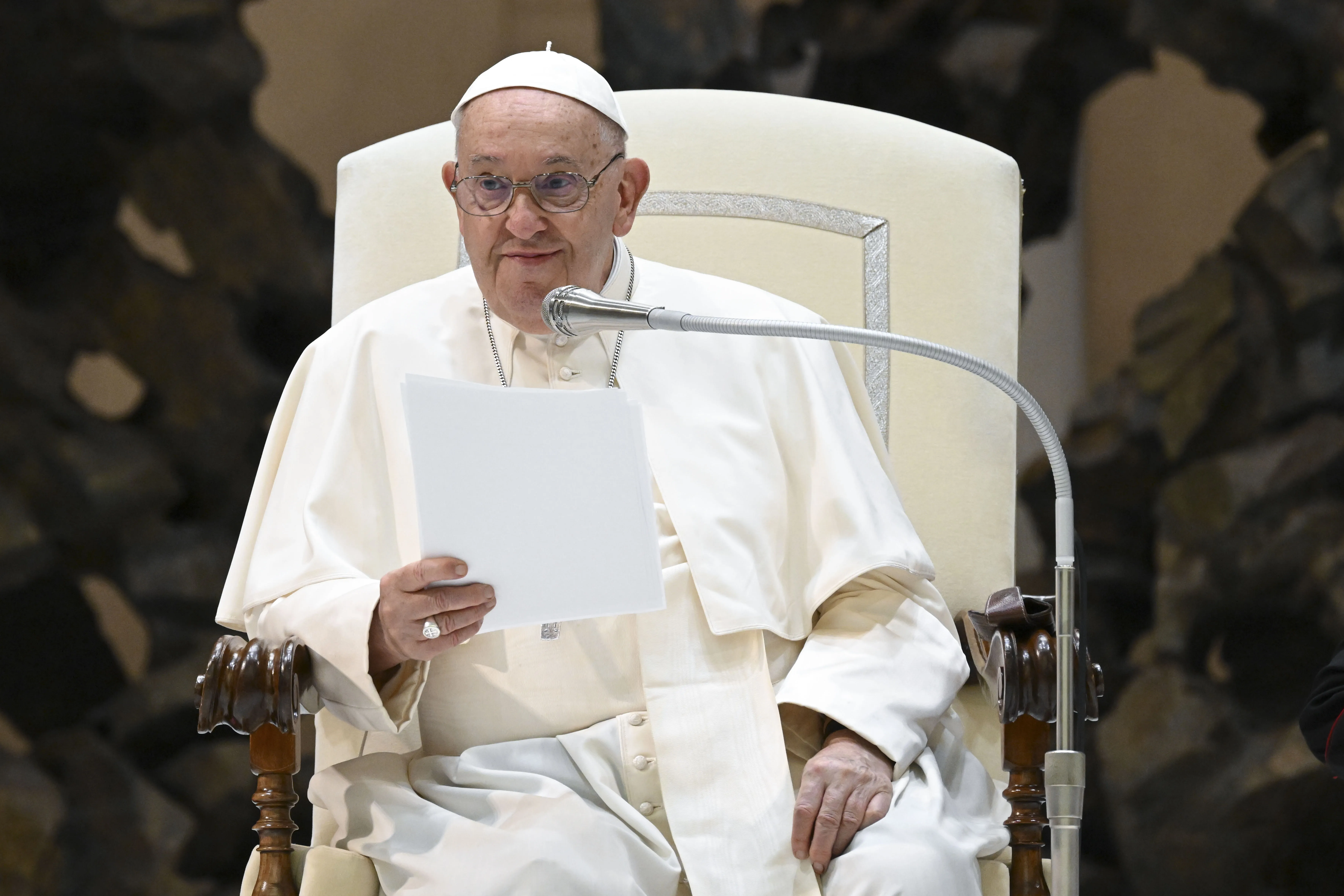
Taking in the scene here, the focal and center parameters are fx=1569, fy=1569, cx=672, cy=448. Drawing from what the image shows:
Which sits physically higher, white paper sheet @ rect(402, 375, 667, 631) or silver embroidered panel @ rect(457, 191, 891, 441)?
silver embroidered panel @ rect(457, 191, 891, 441)

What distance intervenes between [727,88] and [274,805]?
3.08 m

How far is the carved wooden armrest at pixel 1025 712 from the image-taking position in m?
2.16

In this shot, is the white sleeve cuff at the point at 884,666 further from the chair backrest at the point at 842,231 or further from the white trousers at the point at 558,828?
the chair backrest at the point at 842,231

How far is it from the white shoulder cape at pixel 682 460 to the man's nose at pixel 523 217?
0.82 feet

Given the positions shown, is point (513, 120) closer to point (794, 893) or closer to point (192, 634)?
point (794, 893)

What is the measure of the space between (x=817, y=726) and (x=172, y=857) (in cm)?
282

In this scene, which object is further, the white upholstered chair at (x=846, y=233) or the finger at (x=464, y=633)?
the white upholstered chair at (x=846, y=233)

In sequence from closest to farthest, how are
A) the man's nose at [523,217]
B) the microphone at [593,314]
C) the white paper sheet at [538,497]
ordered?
the microphone at [593,314] → the white paper sheet at [538,497] → the man's nose at [523,217]

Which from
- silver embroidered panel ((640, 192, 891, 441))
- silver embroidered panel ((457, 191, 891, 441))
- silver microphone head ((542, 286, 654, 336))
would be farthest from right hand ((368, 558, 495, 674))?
silver embroidered panel ((640, 192, 891, 441))

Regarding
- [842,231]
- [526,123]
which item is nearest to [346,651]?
[526,123]

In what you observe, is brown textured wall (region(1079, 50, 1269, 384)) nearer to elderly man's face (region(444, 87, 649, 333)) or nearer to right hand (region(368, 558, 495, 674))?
elderly man's face (region(444, 87, 649, 333))

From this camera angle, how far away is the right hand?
197cm

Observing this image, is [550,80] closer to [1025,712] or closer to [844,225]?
[844,225]

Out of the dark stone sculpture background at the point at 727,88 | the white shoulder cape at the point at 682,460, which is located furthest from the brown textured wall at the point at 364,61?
the white shoulder cape at the point at 682,460
